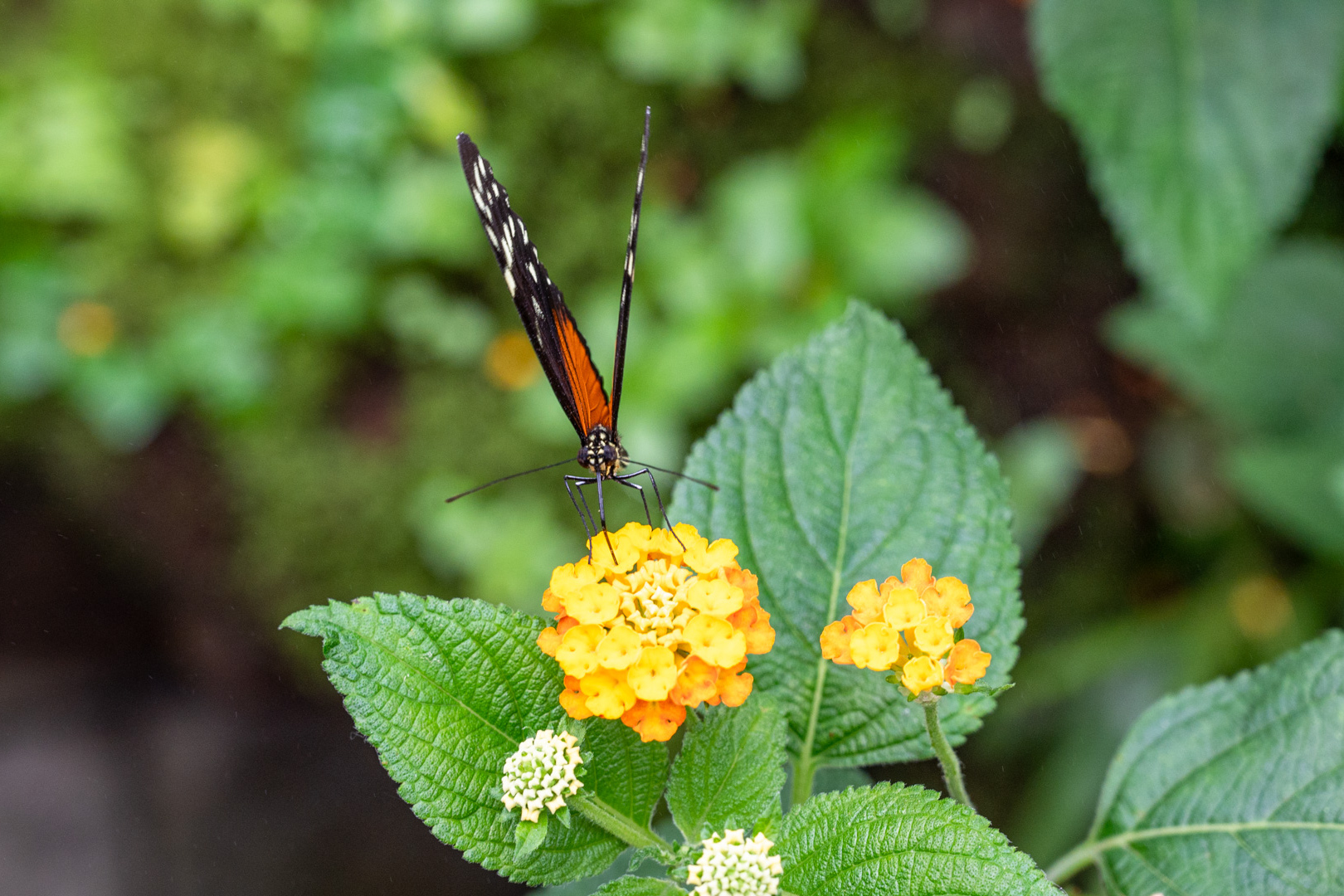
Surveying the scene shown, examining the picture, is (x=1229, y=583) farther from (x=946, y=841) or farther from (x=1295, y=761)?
(x=946, y=841)

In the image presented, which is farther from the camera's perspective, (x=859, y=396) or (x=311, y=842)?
(x=311, y=842)

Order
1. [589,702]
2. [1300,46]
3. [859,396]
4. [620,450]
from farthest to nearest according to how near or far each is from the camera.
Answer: [1300,46] < [620,450] < [859,396] < [589,702]

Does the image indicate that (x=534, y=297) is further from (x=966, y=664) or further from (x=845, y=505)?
(x=966, y=664)

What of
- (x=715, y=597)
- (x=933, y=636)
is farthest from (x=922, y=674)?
(x=715, y=597)

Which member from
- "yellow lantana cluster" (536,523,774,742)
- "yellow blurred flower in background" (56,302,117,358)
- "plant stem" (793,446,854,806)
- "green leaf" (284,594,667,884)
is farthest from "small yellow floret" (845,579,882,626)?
"yellow blurred flower in background" (56,302,117,358)

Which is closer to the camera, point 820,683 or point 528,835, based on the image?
point 528,835

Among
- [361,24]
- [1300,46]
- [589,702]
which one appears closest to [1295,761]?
[589,702]

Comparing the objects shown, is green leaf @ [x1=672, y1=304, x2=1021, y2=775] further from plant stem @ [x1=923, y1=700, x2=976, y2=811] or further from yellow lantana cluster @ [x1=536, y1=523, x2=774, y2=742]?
yellow lantana cluster @ [x1=536, y1=523, x2=774, y2=742]
